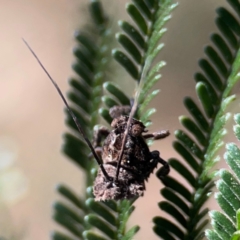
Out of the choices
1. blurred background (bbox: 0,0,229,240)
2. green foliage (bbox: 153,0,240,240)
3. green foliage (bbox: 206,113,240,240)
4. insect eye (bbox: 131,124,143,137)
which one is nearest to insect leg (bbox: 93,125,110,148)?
insect eye (bbox: 131,124,143,137)

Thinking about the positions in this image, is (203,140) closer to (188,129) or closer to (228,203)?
(188,129)

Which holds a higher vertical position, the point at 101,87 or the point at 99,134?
the point at 101,87

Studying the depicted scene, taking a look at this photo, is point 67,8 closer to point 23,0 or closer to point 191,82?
point 23,0

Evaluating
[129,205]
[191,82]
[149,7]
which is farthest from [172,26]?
[129,205]

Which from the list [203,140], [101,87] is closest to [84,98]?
[101,87]

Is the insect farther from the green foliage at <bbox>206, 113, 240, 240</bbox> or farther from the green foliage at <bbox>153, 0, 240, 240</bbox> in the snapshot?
the green foliage at <bbox>206, 113, 240, 240</bbox>

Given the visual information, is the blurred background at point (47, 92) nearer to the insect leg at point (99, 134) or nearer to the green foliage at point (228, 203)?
the insect leg at point (99, 134)
